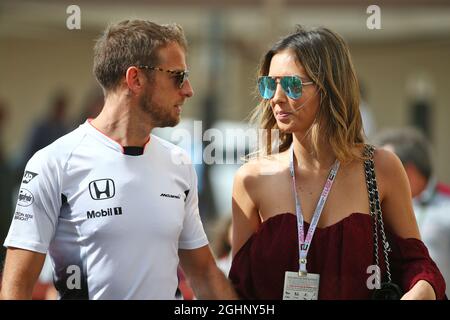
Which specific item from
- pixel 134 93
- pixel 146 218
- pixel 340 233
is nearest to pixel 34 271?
pixel 146 218

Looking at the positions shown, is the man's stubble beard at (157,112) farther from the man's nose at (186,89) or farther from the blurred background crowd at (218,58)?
the blurred background crowd at (218,58)

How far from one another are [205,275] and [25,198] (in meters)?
0.83

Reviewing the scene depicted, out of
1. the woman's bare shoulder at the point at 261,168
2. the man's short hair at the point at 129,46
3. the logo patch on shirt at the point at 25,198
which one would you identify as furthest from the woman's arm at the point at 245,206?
the logo patch on shirt at the point at 25,198

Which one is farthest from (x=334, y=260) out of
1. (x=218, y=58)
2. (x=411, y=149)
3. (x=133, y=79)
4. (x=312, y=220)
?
(x=218, y=58)

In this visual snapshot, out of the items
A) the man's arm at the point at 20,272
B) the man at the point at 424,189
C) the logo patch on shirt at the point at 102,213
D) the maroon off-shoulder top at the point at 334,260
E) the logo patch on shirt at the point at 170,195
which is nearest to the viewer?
the man's arm at the point at 20,272

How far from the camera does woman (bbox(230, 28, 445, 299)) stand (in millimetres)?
3479

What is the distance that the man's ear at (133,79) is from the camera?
3.38 m

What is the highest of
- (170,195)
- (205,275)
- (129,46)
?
(129,46)

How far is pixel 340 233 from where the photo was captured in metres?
3.49

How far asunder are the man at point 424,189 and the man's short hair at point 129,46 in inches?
78.9

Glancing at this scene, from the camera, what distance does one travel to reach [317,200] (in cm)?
359

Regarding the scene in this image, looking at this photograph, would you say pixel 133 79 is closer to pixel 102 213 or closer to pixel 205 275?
pixel 102 213

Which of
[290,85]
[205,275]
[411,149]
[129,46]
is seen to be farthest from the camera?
[411,149]

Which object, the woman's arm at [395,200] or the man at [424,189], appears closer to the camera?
the woman's arm at [395,200]
